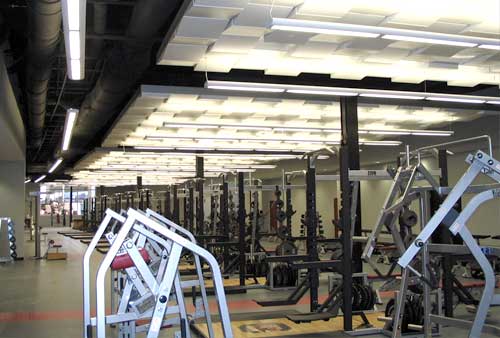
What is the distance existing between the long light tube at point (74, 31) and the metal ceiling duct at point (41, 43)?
44cm

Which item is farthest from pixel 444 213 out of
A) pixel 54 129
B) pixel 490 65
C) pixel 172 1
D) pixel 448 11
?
pixel 54 129

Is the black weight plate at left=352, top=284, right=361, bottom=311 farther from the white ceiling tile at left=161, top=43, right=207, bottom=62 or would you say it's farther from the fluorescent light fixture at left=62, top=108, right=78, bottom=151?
the fluorescent light fixture at left=62, top=108, right=78, bottom=151

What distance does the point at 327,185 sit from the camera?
21.5m

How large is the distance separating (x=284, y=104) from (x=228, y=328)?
6347 mm

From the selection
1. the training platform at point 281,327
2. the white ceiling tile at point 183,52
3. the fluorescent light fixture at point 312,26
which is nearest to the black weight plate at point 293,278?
the training platform at point 281,327

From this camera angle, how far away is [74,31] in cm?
514

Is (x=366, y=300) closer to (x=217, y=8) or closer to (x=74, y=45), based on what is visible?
(x=217, y=8)

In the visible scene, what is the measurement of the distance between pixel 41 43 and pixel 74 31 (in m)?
1.95

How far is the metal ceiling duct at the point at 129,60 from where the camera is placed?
600 centimetres

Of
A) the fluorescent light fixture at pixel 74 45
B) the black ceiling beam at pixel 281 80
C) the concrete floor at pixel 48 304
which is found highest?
the black ceiling beam at pixel 281 80

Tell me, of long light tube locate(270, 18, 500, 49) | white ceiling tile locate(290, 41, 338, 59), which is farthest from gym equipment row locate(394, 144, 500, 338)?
white ceiling tile locate(290, 41, 338, 59)

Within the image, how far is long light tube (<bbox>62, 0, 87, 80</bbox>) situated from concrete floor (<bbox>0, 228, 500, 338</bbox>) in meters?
3.37

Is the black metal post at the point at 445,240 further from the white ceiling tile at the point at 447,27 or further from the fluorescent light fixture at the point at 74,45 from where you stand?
the fluorescent light fixture at the point at 74,45

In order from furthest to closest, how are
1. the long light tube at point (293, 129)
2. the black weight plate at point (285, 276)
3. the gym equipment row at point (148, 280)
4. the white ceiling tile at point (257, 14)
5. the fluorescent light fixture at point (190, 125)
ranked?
the long light tube at point (293, 129), the fluorescent light fixture at point (190, 125), the black weight plate at point (285, 276), the white ceiling tile at point (257, 14), the gym equipment row at point (148, 280)
